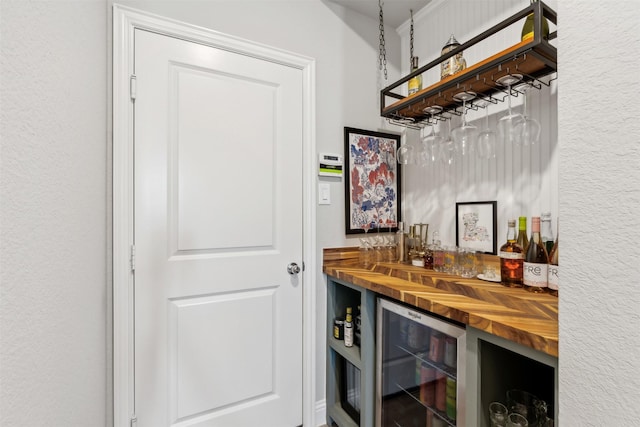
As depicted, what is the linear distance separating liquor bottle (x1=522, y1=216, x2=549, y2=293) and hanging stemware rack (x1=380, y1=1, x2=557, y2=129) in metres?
0.60

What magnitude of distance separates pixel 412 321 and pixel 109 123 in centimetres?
158

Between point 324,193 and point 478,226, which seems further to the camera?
point 324,193

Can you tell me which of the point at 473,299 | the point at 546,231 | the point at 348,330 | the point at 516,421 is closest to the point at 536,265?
the point at 546,231

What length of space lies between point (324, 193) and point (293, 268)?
48 centimetres

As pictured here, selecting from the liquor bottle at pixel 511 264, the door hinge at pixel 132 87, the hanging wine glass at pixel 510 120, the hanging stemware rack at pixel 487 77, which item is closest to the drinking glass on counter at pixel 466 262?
the liquor bottle at pixel 511 264

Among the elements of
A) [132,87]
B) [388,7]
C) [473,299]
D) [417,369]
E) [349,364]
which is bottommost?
[349,364]

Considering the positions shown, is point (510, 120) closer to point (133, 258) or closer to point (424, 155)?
point (424, 155)

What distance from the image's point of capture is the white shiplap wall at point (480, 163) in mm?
1314

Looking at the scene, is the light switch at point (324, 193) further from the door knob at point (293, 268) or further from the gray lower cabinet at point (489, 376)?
the gray lower cabinet at point (489, 376)

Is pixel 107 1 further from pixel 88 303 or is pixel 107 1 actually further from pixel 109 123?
pixel 88 303

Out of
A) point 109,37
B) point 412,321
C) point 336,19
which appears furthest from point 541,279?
point 109,37

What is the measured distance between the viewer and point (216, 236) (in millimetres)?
1484

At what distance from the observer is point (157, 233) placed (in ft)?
4.48

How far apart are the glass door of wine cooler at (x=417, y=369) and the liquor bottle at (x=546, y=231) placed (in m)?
0.59
